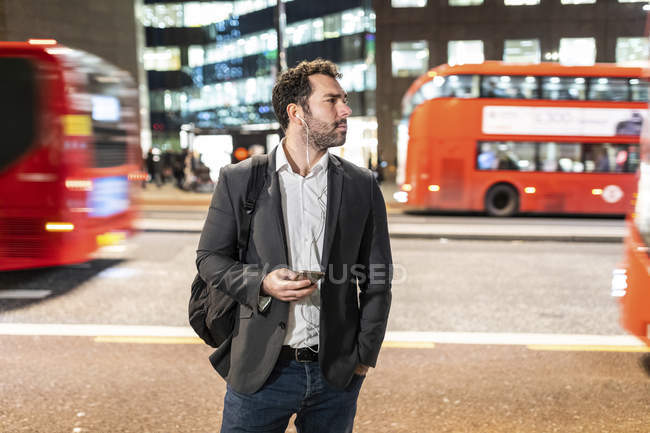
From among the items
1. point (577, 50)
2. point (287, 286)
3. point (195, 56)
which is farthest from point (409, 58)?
point (287, 286)

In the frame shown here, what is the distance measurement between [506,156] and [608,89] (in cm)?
287

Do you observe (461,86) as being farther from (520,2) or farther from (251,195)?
(520,2)

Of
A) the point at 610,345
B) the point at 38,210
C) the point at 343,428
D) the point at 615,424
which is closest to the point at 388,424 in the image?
the point at 615,424

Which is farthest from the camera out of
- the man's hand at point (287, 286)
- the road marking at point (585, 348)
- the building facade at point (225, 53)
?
the building facade at point (225, 53)

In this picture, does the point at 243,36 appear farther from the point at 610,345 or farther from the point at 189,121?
the point at 610,345

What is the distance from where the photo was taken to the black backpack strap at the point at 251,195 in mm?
1820

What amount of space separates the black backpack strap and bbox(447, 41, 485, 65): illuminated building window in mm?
28965

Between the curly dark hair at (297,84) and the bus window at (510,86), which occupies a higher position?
the bus window at (510,86)

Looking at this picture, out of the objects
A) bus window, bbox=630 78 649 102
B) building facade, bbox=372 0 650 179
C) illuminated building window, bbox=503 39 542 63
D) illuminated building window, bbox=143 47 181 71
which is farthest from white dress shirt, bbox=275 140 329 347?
illuminated building window, bbox=143 47 181 71

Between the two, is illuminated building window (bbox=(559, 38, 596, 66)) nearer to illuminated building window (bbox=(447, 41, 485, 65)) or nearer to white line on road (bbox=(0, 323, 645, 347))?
illuminated building window (bbox=(447, 41, 485, 65))

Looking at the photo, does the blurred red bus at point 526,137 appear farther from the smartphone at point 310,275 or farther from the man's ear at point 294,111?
the smartphone at point 310,275

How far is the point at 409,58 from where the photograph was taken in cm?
2916

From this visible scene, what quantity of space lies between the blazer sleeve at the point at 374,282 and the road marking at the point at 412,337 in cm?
302

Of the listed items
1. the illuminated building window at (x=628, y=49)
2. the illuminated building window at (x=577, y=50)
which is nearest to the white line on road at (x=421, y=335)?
the illuminated building window at (x=577, y=50)
